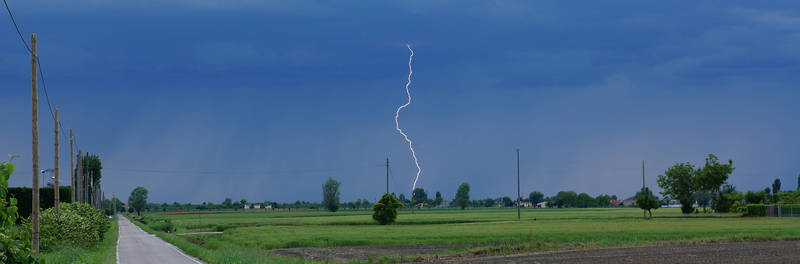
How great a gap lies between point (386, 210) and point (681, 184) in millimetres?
52914

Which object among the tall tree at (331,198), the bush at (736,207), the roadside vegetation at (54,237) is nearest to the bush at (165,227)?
the roadside vegetation at (54,237)

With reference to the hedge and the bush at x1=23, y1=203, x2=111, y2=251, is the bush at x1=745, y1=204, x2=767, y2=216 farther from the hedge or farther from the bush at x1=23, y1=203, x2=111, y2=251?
the hedge

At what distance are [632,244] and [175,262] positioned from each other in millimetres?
22425

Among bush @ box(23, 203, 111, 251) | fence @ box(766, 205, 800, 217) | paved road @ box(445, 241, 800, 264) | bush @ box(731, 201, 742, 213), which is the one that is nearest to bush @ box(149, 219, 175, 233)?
bush @ box(23, 203, 111, 251)

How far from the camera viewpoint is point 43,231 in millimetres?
32500

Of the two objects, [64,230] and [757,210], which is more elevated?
[64,230]

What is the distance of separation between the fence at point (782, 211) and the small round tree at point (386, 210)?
46003mm

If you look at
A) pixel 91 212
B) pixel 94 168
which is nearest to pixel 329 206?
pixel 94 168

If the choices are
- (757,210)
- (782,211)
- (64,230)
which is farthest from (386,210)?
(782,211)

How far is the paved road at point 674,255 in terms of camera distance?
1015 inches

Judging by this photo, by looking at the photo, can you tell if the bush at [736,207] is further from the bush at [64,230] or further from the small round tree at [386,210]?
the bush at [64,230]

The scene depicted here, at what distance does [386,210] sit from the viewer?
7400 centimetres

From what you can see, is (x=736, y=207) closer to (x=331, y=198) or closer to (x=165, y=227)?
(x=165, y=227)

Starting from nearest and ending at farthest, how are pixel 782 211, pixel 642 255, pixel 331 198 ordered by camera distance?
1. pixel 642 255
2. pixel 782 211
3. pixel 331 198
